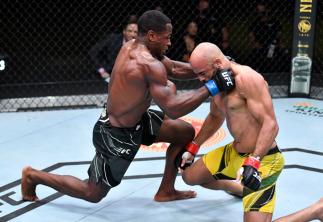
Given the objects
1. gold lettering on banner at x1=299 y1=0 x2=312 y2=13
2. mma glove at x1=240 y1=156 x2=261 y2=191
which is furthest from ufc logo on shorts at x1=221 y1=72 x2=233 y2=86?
gold lettering on banner at x1=299 y1=0 x2=312 y2=13

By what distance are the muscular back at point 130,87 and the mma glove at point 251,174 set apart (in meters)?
0.69

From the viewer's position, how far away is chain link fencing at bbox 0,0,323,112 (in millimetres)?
5605

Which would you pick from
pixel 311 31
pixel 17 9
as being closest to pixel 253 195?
pixel 311 31

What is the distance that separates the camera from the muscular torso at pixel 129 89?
2.66 m

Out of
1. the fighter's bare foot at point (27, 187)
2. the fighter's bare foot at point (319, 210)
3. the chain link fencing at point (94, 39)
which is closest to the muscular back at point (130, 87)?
the fighter's bare foot at point (27, 187)

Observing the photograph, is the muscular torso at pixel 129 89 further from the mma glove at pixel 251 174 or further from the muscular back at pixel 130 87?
the mma glove at pixel 251 174

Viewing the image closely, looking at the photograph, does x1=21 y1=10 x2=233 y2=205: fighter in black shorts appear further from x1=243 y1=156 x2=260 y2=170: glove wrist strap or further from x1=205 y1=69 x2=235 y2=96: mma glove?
x1=243 y1=156 x2=260 y2=170: glove wrist strap

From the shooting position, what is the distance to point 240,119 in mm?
2420

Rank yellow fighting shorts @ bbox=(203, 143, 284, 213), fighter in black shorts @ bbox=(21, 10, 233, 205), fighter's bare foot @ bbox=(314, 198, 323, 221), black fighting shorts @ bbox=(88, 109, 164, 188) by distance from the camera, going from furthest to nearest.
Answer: black fighting shorts @ bbox=(88, 109, 164, 188) → fighter in black shorts @ bbox=(21, 10, 233, 205) → fighter's bare foot @ bbox=(314, 198, 323, 221) → yellow fighting shorts @ bbox=(203, 143, 284, 213)

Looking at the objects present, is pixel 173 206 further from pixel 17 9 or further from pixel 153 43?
pixel 17 9

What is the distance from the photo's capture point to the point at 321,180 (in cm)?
341

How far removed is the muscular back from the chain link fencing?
2.45 m

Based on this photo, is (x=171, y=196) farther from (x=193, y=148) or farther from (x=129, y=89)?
(x=129, y=89)

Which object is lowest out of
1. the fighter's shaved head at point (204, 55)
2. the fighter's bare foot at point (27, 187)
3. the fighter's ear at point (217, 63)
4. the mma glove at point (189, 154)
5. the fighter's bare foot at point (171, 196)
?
the fighter's bare foot at point (171, 196)
